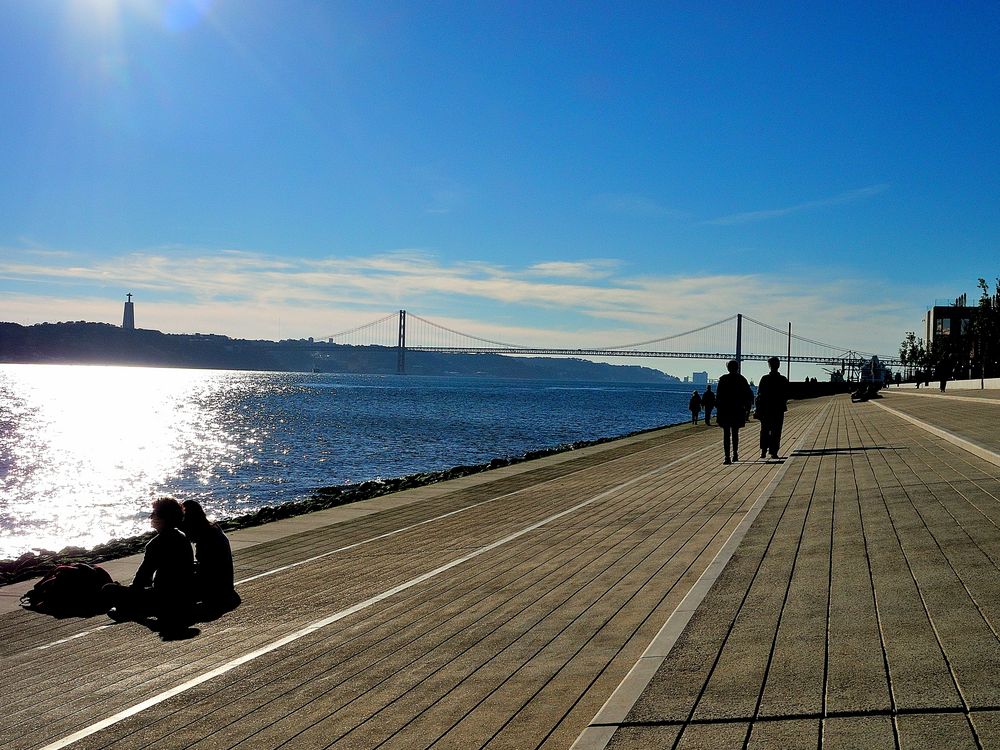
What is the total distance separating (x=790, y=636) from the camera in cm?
484

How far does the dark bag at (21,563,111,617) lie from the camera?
7.74 meters

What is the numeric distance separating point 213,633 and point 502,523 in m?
5.31

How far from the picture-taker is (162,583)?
289 inches

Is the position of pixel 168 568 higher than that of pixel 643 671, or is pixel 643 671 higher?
pixel 643 671

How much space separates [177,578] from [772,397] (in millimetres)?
11181

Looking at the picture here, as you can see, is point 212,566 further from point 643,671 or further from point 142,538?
point 142,538

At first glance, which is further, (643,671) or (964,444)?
(964,444)

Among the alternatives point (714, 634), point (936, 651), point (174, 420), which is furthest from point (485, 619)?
point (174, 420)

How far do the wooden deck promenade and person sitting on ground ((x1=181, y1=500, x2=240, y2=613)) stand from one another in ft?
0.90

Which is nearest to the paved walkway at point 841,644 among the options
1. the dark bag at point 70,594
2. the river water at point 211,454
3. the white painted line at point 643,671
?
the white painted line at point 643,671

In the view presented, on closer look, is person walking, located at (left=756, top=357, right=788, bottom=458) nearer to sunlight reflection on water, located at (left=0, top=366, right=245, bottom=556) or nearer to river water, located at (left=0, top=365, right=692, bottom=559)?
river water, located at (left=0, top=365, right=692, bottom=559)

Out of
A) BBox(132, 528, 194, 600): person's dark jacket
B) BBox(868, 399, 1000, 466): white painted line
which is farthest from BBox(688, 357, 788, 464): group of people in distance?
BBox(132, 528, 194, 600): person's dark jacket

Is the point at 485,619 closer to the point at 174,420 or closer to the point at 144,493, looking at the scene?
the point at 144,493

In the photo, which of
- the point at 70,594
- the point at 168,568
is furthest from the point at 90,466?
the point at 168,568
